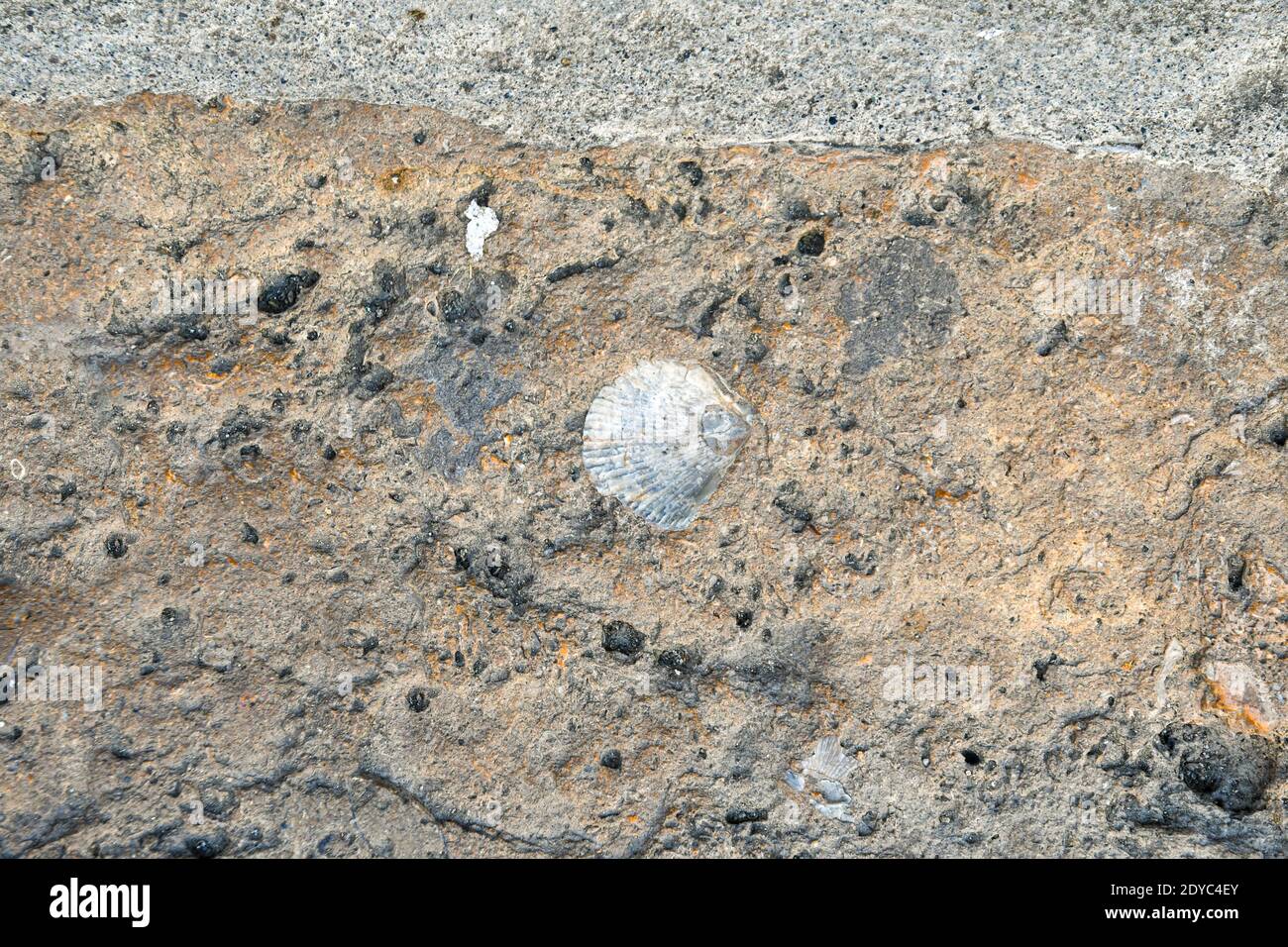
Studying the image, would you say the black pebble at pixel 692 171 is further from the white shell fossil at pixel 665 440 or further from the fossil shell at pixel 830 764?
the fossil shell at pixel 830 764

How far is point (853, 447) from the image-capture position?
1718 millimetres

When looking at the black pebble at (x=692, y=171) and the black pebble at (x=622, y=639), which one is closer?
the black pebble at (x=622, y=639)

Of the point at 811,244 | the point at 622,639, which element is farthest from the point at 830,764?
the point at 811,244

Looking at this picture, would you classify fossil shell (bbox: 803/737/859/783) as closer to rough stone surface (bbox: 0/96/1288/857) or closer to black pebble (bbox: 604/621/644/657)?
rough stone surface (bbox: 0/96/1288/857)

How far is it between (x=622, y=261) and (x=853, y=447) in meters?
0.56

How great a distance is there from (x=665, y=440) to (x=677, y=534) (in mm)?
175

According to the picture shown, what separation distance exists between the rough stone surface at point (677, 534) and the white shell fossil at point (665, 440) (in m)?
0.04

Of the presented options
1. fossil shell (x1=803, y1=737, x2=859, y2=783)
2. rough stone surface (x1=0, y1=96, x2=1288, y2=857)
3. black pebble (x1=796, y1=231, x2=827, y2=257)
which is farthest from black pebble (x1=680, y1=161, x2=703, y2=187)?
fossil shell (x1=803, y1=737, x2=859, y2=783)

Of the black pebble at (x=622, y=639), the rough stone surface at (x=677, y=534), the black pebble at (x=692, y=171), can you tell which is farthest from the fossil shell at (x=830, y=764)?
the black pebble at (x=692, y=171)

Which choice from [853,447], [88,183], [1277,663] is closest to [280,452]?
[88,183]

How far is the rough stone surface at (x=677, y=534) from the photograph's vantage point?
167cm

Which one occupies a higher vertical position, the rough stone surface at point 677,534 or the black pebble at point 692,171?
the black pebble at point 692,171

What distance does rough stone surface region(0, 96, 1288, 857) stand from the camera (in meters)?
1.67

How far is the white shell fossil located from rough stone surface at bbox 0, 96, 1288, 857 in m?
0.04
